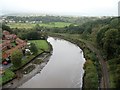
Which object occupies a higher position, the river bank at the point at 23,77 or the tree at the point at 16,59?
the tree at the point at 16,59

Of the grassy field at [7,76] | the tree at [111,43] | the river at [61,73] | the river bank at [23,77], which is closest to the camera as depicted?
the river bank at [23,77]

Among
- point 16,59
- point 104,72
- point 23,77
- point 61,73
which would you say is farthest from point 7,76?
point 104,72

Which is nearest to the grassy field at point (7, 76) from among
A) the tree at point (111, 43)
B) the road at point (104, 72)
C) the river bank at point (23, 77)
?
the river bank at point (23, 77)

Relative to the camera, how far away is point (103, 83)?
20984mm

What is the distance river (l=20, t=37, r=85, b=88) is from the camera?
22.6 metres

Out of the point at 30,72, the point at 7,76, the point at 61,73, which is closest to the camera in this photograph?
the point at 7,76

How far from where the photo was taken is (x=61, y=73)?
26.4 m

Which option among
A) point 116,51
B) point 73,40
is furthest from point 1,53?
point 73,40

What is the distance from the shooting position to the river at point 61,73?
22.6 metres

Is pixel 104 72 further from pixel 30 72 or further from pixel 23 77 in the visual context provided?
pixel 23 77

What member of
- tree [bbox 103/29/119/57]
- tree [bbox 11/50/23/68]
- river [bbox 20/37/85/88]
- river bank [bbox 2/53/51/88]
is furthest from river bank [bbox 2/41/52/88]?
tree [bbox 103/29/119/57]

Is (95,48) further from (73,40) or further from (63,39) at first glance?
(63,39)

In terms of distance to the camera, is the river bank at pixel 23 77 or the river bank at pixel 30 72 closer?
the river bank at pixel 23 77

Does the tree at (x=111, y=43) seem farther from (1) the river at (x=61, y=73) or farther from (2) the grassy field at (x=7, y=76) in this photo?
(2) the grassy field at (x=7, y=76)
